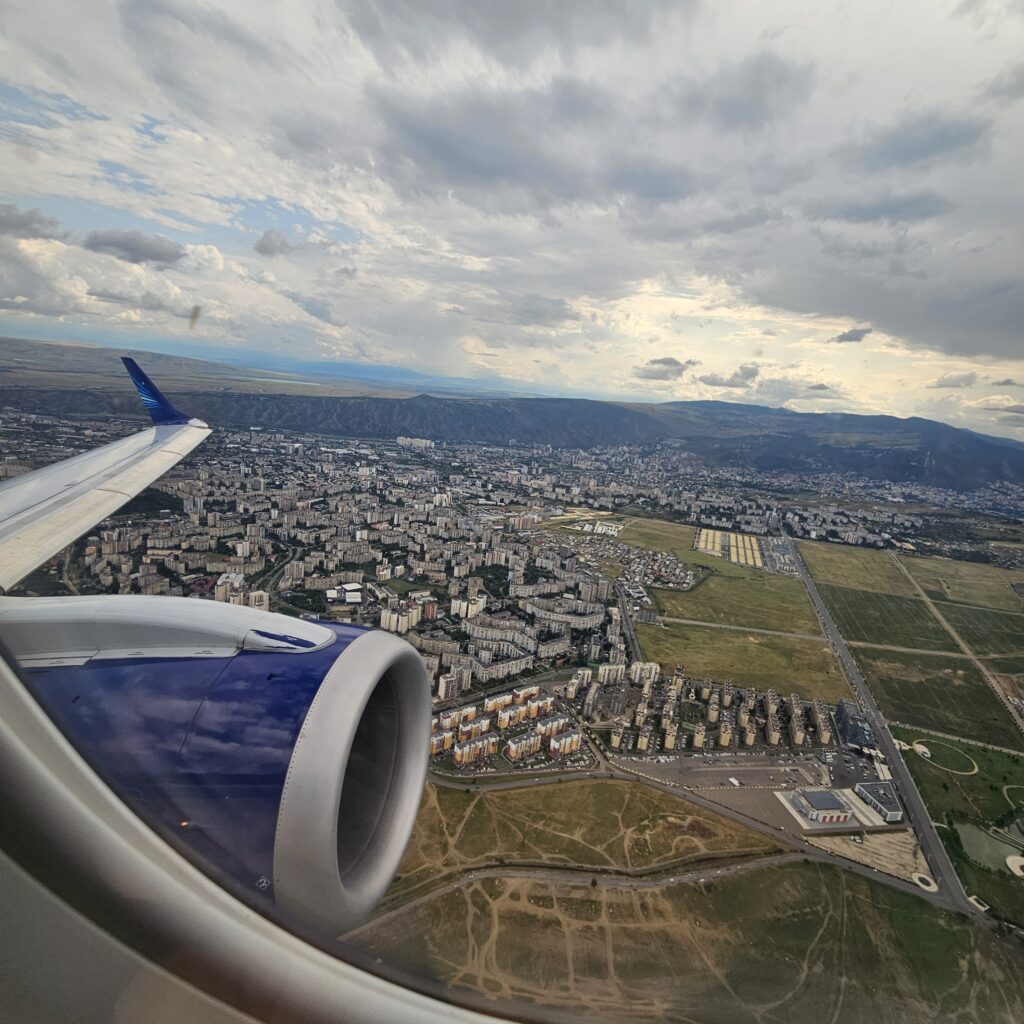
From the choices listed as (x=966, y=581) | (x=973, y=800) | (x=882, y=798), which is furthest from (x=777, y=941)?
(x=966, y=581)

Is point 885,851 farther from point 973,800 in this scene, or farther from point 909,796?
point 973,800

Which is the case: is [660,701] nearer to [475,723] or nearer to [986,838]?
[475,723]

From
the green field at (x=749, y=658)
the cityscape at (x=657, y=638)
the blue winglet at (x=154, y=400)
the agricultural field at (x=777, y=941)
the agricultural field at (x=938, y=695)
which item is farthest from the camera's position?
the green field at (x=749, y=658)

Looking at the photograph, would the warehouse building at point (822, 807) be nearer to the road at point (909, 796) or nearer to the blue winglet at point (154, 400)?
the road at point (909, 796)

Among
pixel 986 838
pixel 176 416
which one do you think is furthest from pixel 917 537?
pixel 176 416

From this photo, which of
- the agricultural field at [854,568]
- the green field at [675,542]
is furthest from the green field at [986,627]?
the green field at [675,542]
